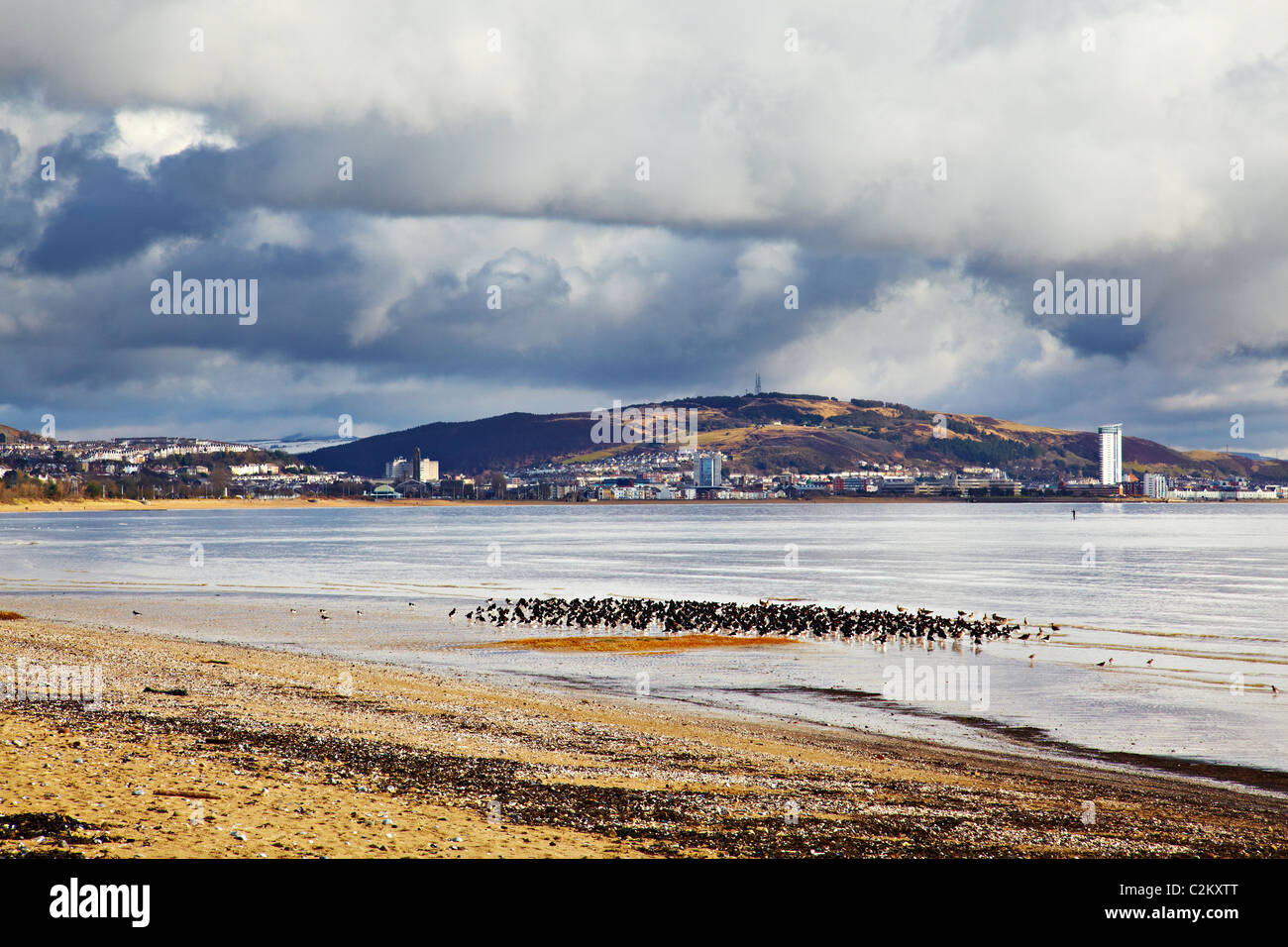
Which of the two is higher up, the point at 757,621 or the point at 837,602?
the point at 757,621

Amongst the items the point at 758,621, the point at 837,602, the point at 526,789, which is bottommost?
the point at 837,602

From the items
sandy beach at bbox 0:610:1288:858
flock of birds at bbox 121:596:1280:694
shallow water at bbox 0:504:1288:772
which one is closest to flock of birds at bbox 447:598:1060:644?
flock of birds at bbox 121:596:1280:694

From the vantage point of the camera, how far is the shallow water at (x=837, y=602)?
975 inches

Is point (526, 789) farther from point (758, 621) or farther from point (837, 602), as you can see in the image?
point (837, 602)

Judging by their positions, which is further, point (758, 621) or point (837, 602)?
point (837, 602)

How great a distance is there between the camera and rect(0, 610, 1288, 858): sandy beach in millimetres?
10914

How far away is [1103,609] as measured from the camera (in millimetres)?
51719

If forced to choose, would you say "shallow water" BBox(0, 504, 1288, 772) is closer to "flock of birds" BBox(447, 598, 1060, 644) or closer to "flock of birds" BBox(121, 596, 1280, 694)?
"flock of birds" BBox(121, 596, 1280, 694)

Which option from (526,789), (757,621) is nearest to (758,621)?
(757,621)

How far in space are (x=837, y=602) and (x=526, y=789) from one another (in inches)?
1677

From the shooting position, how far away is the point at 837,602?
54906mm

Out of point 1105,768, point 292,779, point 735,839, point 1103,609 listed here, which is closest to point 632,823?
point 735,839
